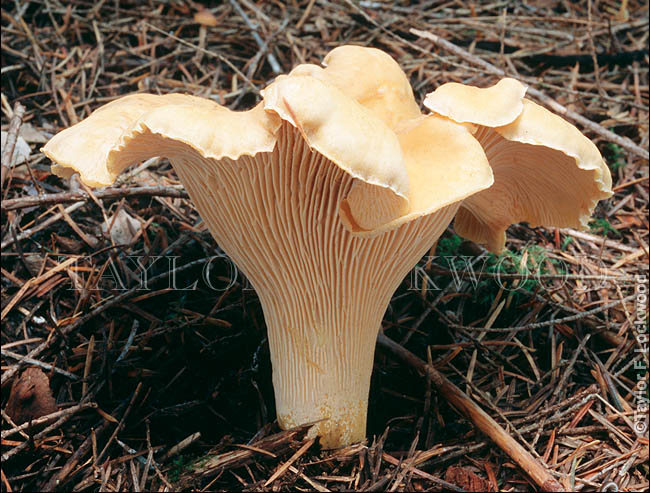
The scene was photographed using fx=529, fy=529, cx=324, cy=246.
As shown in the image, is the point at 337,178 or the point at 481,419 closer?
the point at 337,178

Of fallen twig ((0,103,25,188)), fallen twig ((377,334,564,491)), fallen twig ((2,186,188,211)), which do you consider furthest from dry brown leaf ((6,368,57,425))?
fallen twig ((377,334,564,491))

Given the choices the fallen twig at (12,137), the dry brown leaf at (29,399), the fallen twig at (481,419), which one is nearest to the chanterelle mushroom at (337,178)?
the fallen twig at (481,419)

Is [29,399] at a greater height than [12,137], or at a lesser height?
lesser

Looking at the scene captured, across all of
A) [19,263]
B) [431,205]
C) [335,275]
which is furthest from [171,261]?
[431,205]

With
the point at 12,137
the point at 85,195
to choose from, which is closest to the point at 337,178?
the point at 85,195

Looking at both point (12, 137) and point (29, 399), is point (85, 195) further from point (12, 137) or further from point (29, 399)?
point (29, 399)

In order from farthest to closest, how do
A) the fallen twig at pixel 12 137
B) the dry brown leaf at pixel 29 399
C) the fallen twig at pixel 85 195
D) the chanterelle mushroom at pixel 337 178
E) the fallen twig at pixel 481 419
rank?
the fallen twig at pixel 12 137, the fallen twig at pixel 85 195, the dry brown leaf at pixel 29 399, the fallen twig at pixel 481 419, the chanterelle mushroom at pixel 337 178

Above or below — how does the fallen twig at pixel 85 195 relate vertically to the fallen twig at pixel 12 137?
below

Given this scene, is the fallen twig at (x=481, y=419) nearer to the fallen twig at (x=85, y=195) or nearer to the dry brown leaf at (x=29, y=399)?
the fallen twig at (x=85, y=195)
